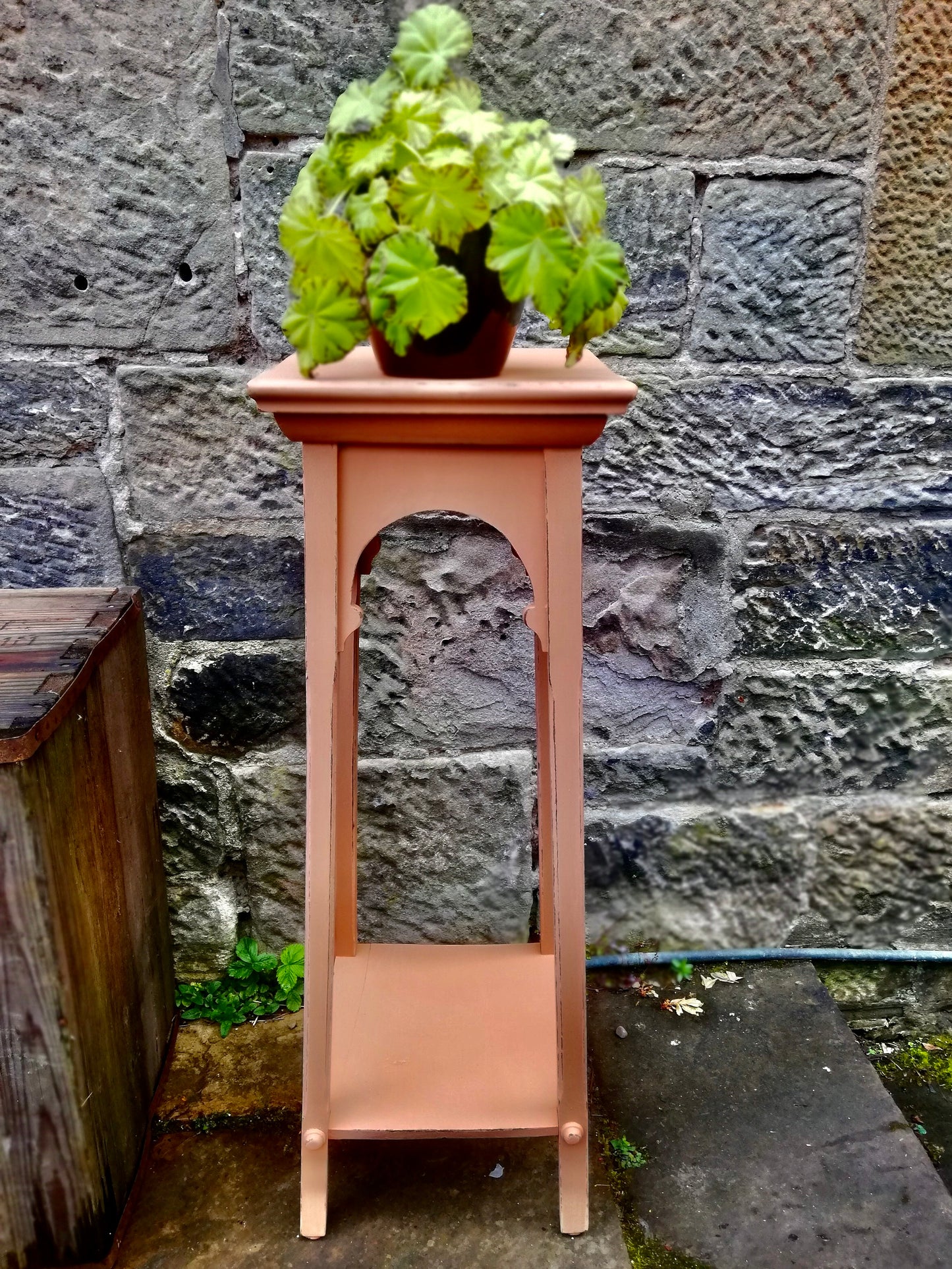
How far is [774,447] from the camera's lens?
1628 mm

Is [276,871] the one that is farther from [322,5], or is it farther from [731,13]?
[731,13]

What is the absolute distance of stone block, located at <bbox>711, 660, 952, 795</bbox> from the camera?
5.76 feet

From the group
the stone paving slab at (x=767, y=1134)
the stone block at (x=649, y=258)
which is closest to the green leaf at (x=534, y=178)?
the stone block at (x=649, y=258)

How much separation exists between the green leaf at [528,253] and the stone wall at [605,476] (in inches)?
24.8

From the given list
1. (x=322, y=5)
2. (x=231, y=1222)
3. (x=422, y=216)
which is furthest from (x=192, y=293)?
(x=231, y=1222)

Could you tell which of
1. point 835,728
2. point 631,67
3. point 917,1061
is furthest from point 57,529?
point 917,1061

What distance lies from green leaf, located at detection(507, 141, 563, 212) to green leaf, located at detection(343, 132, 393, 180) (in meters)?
0.13

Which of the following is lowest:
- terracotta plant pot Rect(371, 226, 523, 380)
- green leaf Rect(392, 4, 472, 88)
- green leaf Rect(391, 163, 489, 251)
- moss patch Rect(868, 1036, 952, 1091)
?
moss patch Rect(868, 1036, 952, 1091)

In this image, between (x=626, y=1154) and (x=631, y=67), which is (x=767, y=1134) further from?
(x=631, y=67)

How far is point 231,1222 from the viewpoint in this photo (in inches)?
54.6

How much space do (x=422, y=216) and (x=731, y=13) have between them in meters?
0.82

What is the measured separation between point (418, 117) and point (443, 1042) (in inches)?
49.7

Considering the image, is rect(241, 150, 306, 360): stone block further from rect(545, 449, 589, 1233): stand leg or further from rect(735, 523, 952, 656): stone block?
rect(735, 523, 952, 656): stone block

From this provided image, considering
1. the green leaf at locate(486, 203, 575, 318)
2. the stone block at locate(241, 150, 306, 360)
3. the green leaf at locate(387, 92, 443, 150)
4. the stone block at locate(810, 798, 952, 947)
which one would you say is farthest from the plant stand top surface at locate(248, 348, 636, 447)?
the stone block at locate(810, 798, 952, 947)
